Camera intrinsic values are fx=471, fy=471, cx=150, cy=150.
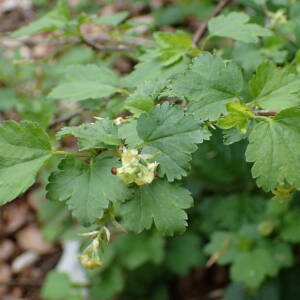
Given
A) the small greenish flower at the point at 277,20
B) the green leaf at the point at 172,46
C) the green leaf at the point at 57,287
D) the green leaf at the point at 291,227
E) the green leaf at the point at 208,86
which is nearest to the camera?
the green leaf at the point at 208,86

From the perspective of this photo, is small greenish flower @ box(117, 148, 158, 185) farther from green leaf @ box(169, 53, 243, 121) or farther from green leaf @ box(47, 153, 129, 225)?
green leaf @ box(169, 53, 243, 121)

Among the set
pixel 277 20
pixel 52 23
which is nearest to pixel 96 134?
pixel 52 23

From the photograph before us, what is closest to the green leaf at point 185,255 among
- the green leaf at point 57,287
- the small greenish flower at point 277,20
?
the green leaf at point 57,287

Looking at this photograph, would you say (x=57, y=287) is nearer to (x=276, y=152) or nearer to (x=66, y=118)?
(x=66, y=118)

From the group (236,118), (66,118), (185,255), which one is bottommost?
(185,255)

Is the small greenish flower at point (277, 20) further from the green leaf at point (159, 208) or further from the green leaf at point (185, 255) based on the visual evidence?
the green leaf at point (185, 255)

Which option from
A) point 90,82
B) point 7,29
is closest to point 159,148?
point 90,82
